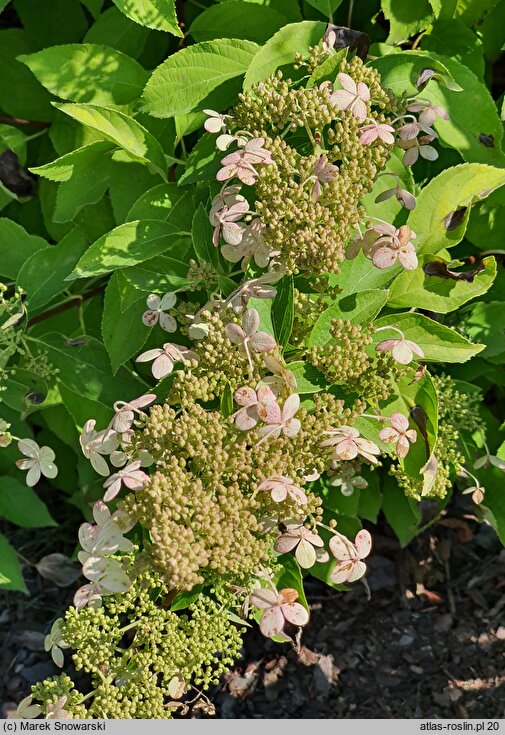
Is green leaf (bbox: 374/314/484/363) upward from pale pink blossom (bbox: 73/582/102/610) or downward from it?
upward

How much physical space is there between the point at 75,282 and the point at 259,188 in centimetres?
91

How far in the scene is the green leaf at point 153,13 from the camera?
153 centimetres

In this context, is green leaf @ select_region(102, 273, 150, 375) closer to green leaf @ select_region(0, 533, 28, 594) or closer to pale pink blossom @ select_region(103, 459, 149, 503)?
pale pink blossom @ select_region(103, 459, 149, 503)

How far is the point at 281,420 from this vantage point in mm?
1206

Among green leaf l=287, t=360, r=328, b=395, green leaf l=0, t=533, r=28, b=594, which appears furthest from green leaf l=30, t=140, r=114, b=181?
green leaf l=0, t=533, r=28, b=594

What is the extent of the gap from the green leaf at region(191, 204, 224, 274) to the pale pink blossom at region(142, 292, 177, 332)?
11 centimetres

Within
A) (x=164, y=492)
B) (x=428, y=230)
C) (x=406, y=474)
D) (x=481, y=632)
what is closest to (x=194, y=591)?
(x=164, y=492)

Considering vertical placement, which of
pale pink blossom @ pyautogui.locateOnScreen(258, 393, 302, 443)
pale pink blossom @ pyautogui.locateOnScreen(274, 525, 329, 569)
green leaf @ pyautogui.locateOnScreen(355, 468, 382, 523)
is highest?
pale pink blossom @ pyautogui.locateOnScreen(258, 393, 302, 443)

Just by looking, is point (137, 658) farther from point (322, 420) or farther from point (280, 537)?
point (322, 420)

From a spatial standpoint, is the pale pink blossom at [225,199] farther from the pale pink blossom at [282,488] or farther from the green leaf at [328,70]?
the pale pink blossom at [282,488]

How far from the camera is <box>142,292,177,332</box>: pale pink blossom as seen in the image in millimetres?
1519

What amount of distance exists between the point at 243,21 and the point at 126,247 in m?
0.59

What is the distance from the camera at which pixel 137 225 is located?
5.25ft

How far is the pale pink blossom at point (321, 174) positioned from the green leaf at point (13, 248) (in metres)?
0.93
